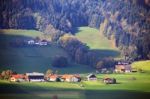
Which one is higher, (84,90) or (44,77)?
(44,77)

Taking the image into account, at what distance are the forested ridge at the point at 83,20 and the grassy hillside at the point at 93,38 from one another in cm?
4

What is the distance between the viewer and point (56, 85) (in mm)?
7086

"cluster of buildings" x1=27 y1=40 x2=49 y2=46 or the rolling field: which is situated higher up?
"cluster of buildings" x1=27 y1=40 x2=49 y2=46

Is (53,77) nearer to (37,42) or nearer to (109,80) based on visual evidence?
(37,42)

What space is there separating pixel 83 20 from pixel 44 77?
2.11 ft

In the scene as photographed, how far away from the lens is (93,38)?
7145 millimetres

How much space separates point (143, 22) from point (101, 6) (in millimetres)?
417

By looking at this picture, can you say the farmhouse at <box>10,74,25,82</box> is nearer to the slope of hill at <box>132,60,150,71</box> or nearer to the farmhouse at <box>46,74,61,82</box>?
the farmhouse at <box>46,74,61,82</box>

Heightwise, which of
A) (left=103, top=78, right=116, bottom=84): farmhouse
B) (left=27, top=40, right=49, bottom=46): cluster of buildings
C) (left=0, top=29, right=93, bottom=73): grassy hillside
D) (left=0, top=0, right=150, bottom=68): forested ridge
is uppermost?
(left=0, top=0, right=150, bottom=68): forested ridge

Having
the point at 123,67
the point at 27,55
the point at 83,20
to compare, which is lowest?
the point at 123,67

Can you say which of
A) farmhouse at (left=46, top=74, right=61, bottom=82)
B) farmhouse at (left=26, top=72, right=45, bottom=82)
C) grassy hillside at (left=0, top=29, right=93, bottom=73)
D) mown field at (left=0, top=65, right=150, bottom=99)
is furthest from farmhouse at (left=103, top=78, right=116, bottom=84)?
farmhouse at (left=26, top=72, right=45, bottom=82)

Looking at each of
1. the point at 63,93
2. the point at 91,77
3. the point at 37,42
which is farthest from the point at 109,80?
the point at 37,42

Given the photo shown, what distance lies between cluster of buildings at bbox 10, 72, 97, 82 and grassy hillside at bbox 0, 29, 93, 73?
46 mm

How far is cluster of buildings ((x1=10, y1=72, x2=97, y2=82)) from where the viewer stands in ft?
23.2
